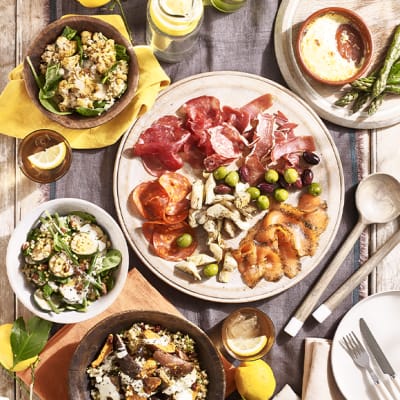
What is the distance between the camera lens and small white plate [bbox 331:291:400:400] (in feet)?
9.18

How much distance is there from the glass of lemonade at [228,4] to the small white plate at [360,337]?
139 cm

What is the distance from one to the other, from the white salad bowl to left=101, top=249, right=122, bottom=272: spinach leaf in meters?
0.02

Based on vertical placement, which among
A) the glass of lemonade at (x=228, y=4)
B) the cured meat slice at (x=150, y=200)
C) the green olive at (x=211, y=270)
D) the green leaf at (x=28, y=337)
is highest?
the glass of lemonade at (x=228, y=4)

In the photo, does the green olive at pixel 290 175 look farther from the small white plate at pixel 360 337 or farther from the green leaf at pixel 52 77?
the green leaf at pixel 52 77

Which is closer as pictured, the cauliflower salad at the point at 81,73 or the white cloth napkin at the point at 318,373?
the cauliflower salad at the point at 81,73

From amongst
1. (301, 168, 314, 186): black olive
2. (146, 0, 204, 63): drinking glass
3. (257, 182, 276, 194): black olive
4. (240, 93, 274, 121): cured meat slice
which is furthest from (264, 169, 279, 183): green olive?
(146, 0, 204, 63): drinking glass

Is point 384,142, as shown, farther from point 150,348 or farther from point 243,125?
point 150,348

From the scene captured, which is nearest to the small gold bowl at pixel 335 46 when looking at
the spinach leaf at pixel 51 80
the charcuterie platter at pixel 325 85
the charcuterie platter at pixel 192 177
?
the charcuterie platter at pixel 325 85

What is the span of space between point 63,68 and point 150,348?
1157 millimetres

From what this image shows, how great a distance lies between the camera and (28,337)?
2.59m

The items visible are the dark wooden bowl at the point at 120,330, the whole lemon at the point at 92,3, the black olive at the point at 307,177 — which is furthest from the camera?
the black olive at the point at 307,177

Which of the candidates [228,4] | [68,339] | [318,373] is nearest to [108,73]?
[228,4]

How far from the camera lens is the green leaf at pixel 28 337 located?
2.55 metres

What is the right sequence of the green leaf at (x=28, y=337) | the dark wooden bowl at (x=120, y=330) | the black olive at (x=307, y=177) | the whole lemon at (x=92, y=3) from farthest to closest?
the black olive at (x=307, y=177) < the whole lemon at (x=92, y=3) < the green leaf at (x=28, y=337) < the dark wooden bowl at (x=120, y=330)
